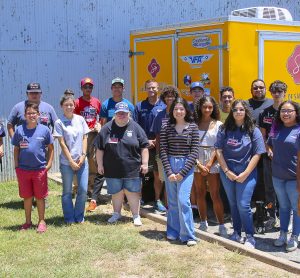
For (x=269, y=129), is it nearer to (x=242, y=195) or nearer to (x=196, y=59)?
(x=242, y=195)

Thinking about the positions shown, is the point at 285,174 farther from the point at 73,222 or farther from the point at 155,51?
the point at 155,51

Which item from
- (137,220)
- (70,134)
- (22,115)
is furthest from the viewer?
(22,115)

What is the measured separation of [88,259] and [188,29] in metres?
3.93

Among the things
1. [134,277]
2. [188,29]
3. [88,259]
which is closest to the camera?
[134,277]

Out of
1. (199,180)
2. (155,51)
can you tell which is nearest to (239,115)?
(199,180)

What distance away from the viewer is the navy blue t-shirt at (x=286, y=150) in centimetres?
537

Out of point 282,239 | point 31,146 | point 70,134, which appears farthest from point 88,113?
point 282,239

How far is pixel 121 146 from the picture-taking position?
6.32 meters

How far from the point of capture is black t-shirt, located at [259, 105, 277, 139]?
20.3 ft

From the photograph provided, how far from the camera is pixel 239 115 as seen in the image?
5.49 m

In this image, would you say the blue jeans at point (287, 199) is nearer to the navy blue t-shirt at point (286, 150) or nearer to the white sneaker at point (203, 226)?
the navy blue t-shirt at point (286, 150)

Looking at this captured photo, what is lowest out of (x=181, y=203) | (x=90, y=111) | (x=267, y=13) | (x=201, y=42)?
(x=181, y=203)

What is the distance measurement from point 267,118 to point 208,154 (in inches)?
35.9

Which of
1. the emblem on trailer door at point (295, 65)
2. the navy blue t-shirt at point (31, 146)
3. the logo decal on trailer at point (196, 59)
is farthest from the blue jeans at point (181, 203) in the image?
the emblem on trailer door at point (295, 65)
